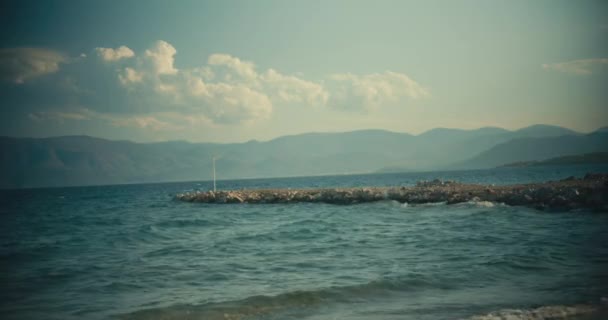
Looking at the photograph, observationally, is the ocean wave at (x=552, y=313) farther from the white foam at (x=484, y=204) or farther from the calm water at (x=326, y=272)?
the white foam at (x=484, y=204)

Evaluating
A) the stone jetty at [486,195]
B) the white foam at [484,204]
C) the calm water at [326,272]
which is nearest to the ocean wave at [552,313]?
the calm water at [326,272]

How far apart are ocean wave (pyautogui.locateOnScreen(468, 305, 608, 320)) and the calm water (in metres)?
0.03

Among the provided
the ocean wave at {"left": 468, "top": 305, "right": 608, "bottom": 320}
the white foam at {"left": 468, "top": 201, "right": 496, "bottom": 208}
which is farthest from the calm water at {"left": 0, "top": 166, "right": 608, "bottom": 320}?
the white foam at {"left": 468, "top": 201, "right": 496, "bottom": 208}

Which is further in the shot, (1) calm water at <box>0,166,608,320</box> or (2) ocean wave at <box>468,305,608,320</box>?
(1) calm water at <box>0,166,608,320</box>

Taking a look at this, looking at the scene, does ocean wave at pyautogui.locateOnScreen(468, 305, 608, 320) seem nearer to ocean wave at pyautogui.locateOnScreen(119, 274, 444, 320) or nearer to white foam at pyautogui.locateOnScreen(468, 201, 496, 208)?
ocean wave at pyautogui.locateOnScreen(119, 274, 444, 320)

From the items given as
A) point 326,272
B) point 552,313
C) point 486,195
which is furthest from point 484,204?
point 552,313

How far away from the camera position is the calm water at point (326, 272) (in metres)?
8.52

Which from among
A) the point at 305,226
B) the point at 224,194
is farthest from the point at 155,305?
the point at 224,194

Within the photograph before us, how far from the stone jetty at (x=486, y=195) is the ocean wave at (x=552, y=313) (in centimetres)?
1637

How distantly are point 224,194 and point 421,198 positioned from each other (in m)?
23.4

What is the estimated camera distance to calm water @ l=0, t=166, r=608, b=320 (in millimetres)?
8516

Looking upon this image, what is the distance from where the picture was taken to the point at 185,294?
9.75 meters

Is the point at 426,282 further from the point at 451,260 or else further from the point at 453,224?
the point at 453,224

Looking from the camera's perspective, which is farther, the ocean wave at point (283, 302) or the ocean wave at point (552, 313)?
the ocean wave at point (283, 302)
